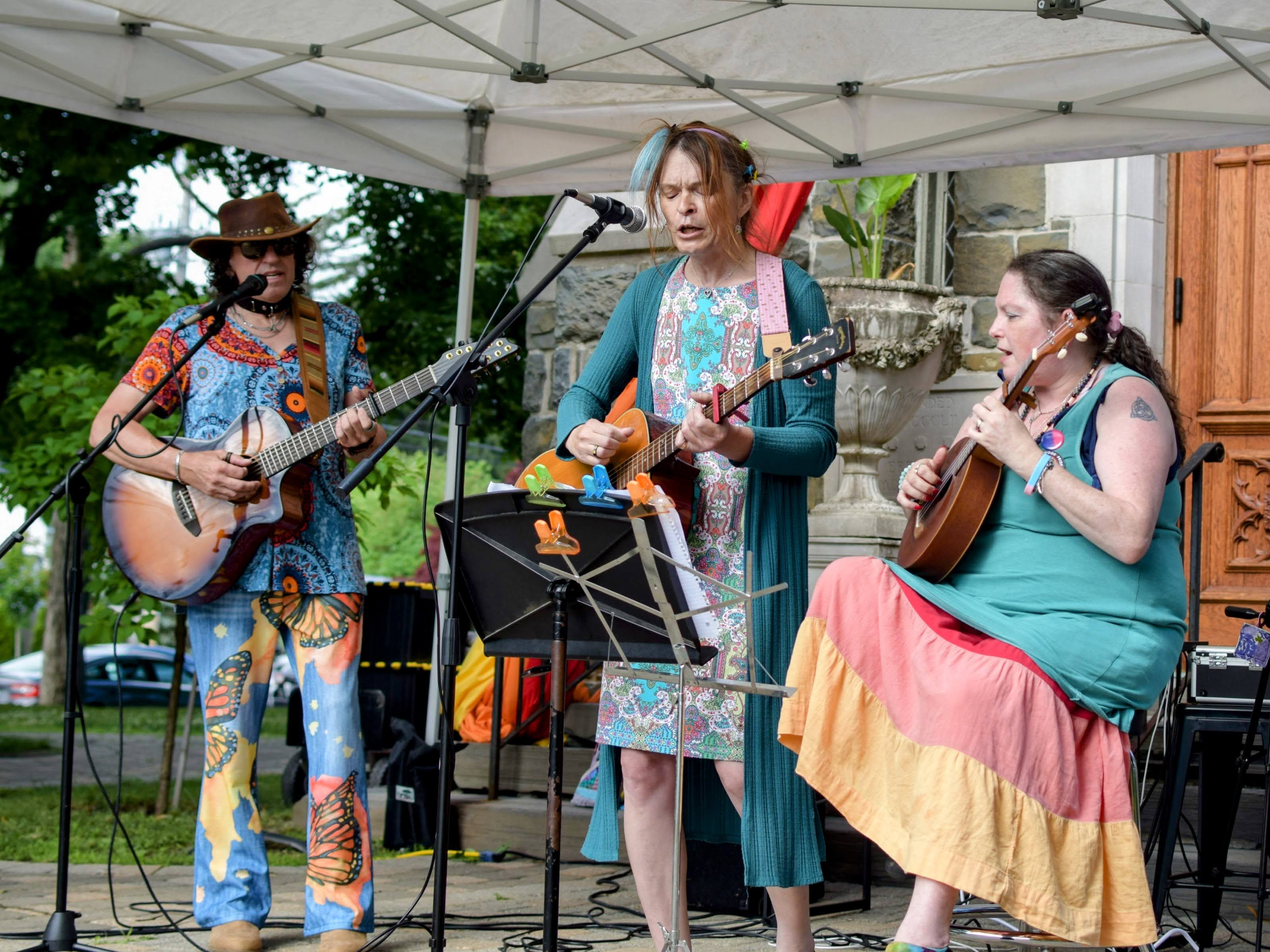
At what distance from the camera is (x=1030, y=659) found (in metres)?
2.60

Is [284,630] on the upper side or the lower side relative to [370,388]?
lower

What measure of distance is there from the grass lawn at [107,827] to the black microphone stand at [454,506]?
2.87 metres

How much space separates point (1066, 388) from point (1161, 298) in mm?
3378

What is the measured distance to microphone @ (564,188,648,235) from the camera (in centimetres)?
309

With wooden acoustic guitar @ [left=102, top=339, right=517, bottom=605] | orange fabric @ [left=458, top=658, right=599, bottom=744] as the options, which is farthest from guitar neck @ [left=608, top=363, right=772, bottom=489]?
orange fabric @ [left=458, top=658, right=599, bottom=744]

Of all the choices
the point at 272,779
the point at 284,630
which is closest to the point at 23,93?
the point at 284,630

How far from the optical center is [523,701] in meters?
6.14

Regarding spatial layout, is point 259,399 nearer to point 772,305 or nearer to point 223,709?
point 223,709

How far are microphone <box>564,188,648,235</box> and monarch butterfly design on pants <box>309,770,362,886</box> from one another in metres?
1.70

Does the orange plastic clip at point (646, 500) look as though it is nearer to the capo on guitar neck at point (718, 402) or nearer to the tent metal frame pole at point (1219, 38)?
the capo on guitar neck at point (718, 402)

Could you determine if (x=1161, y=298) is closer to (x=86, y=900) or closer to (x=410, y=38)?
(x=410, y=38)

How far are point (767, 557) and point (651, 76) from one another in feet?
6.65

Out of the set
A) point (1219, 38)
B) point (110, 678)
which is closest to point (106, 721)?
point (110, 678)

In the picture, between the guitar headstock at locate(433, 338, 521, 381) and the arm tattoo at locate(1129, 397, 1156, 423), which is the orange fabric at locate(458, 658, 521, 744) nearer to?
the guitar headstock at locate(433, 338, 521, 381)
